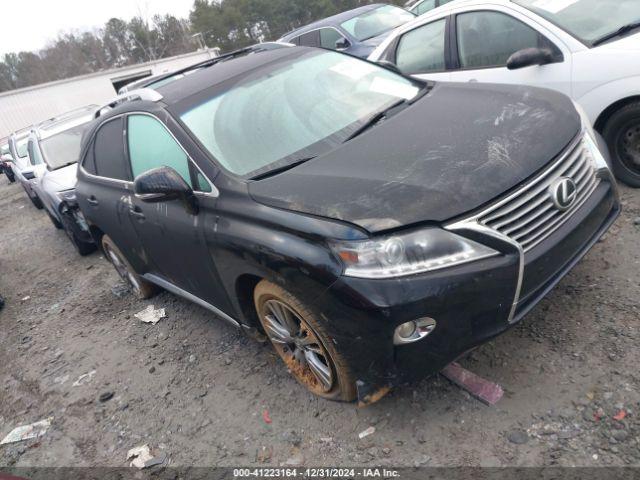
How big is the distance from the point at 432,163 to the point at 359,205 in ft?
1.49

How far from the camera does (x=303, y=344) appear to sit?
271cm

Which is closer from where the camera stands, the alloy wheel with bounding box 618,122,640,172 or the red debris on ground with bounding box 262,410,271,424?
the red debris on ground with bounding box 262,410,271,424

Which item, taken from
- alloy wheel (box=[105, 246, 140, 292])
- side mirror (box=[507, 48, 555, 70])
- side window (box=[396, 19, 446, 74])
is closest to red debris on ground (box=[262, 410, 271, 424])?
alloy wheel (box=[105, 246, 140, 292])

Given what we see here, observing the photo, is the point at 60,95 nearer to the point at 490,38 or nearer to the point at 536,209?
the point at 490,38

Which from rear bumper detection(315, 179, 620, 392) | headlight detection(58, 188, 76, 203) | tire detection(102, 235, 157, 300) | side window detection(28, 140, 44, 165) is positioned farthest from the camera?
side window detection(28, 140, 44, 165)

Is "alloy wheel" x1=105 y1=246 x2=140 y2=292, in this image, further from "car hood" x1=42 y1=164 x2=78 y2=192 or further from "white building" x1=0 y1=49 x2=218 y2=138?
"white building" x1=0 y1=49 x2=218 y2=138

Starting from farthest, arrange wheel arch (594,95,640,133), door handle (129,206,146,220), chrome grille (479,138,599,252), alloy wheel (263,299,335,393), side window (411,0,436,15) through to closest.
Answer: side window (411,0,436,15)
wheel arch (594,95,640,133)
door handle (129,206,146,220)
alloy wheel (263,299,335,393)
chrome grille (479,138,599,252)

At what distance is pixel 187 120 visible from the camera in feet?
9.86

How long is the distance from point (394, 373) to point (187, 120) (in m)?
1.93

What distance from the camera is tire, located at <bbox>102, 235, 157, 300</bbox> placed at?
4591 millimetres

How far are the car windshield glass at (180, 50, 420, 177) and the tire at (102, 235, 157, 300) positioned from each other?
80.7 inches

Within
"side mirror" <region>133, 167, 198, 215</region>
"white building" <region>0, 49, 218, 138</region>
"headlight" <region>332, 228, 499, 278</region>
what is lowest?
"headlight" <region>332, 228, 499, 278</region>

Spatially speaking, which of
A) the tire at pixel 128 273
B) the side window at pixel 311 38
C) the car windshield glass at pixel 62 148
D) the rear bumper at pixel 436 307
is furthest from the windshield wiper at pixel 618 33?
the side window at pixel 311 38

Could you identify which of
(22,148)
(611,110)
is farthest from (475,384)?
(22,148)
